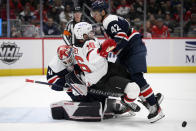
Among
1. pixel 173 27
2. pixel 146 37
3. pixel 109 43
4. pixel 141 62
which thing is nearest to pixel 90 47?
pixel 109 43

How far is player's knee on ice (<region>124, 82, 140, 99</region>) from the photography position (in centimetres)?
290

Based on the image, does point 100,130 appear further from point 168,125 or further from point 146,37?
point 146,37

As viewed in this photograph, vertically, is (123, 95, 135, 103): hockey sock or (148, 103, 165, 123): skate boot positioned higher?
(123, 95, 135, 103): hockey sock

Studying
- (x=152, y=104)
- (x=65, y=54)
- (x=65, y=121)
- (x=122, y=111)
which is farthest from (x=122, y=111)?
(x=65, y=54)

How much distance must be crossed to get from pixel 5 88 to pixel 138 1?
4629 millimetres

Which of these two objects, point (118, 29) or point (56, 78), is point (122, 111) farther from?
point (118, 29)

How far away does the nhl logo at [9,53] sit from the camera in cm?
690

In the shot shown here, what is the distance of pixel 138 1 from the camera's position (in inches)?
334

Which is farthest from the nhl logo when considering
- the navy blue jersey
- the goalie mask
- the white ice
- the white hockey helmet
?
the navy blue jersey

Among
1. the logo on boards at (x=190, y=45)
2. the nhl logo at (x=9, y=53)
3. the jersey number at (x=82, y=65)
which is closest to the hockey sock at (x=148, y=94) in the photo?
the jersey number at (x=82, y=65)

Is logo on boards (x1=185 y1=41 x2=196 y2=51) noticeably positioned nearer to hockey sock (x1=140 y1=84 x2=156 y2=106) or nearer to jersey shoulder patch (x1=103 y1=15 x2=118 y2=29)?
hockey sock (x1=140 y1=84 x2=156 y2=106)

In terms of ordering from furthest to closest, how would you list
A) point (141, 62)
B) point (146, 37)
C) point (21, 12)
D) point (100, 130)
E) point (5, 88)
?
point (21, 12) < point (146, 37) < point (5, 88) < point (141, 62) < point (100, 130)

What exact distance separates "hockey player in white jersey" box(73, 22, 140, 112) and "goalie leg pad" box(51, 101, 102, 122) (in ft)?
0.54

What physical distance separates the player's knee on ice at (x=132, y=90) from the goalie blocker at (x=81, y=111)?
35 centimetres
